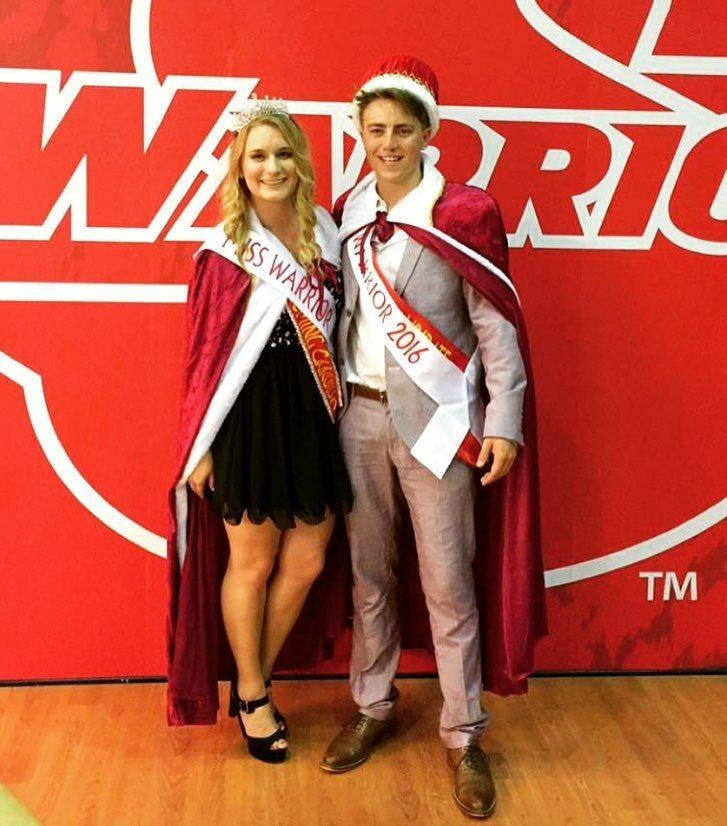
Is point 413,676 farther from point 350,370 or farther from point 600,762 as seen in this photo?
point 350,370

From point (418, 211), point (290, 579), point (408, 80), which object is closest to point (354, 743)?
point (290, 579)

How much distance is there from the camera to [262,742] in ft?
7.76

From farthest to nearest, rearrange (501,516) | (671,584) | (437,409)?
(671,584) → (501,516) → (437,409)

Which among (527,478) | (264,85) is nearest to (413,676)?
(527,478)

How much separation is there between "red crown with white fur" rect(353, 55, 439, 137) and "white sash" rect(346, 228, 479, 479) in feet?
0.95

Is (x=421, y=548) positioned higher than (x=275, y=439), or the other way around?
(x=275, y=439)

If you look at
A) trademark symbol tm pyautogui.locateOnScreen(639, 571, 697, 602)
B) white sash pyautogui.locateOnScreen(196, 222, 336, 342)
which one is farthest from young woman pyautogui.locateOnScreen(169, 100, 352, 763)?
trademark symbol tm pyautogui.locateOnScreen(639, 571, 697, 602)

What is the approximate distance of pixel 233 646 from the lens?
7.74 feet

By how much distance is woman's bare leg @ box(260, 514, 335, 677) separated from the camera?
231 cm

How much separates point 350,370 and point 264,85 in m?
0.77

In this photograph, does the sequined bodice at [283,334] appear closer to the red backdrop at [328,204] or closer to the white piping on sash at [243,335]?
the white piping on sash at [243,335]

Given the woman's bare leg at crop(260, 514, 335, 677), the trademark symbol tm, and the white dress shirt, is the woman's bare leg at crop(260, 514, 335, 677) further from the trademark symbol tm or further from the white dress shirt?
the trademark symbol tm

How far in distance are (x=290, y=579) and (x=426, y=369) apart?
598 millimetres

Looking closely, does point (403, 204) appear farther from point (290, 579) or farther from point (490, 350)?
point (290, 579)
